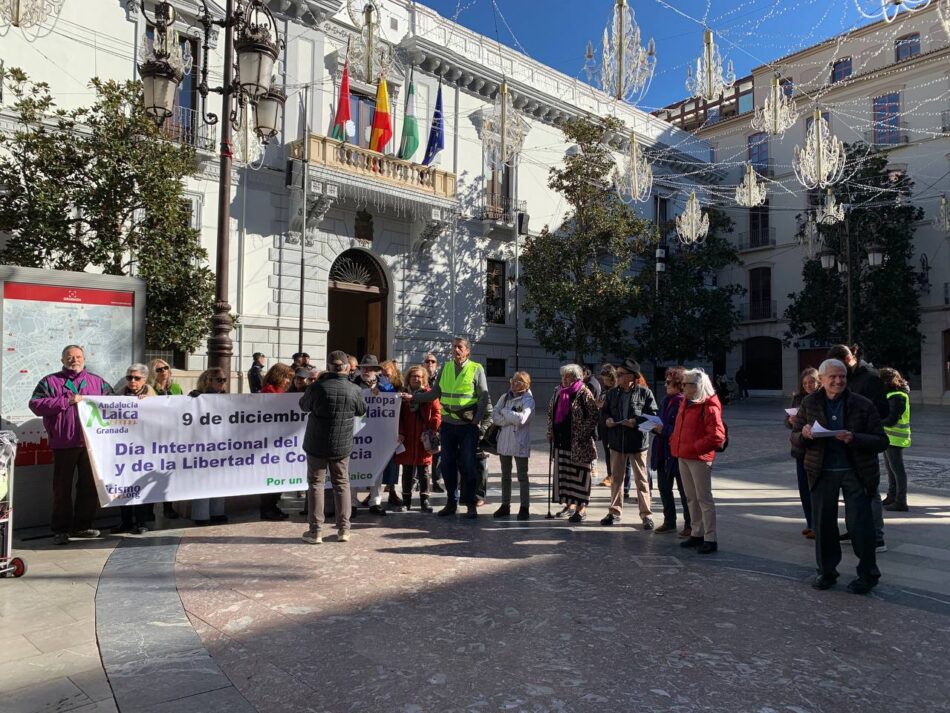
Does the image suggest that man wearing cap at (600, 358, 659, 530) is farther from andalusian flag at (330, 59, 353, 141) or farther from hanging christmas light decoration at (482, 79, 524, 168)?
andalusian flag at (330, 59, 353, 141)

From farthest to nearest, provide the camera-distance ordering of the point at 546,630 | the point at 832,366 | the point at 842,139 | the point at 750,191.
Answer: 1. the point at 842,139
2. the point at 750,191
3. the point at 832,366
4. the point at 546,630

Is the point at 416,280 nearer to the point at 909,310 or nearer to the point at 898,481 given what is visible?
the point at 898,481

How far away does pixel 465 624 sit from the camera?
4.16m

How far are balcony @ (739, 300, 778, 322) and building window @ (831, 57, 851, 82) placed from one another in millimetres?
11608

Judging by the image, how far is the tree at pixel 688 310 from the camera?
26500mm

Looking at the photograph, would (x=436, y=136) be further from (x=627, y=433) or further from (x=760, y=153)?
(x=760, y=153)

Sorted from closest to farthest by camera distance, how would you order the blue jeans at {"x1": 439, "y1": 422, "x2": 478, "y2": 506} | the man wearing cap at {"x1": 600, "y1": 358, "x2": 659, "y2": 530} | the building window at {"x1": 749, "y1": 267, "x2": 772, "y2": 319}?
the man wearing cap at {"x1": 600, "y1": 358, "x2": 659, "y2": 530}
the blue jeans at {"x1": 439, "y1": 422, "x2": 478, "y2": 506}
the building window at {"x1": 749, "y1": 267, "x2": 772, "y2": 319}

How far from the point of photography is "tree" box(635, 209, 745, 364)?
86.9ft

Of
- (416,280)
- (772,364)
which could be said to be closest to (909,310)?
(772,364)

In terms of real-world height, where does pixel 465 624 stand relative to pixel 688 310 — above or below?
below

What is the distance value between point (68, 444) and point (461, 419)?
152 inches

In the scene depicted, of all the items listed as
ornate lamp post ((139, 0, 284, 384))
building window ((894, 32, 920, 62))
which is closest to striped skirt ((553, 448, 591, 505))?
ornate lamp post ((139, 0, 284, 384))

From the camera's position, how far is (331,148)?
1875 centimetres

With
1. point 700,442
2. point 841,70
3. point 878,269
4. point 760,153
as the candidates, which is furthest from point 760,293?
point 700,442
